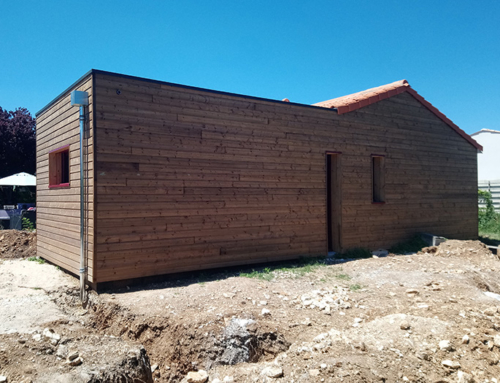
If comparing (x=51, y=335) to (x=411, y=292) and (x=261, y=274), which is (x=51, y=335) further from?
(x=411, y=292)

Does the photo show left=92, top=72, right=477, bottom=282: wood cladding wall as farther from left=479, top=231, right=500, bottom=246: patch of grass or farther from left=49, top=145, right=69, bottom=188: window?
left=479, top=231, right=500, bottom=246: patch of grass

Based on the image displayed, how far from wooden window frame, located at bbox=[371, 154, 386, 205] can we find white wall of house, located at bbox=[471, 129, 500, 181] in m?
23.3

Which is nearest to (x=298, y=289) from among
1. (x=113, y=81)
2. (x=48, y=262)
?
(x=113, y=81)

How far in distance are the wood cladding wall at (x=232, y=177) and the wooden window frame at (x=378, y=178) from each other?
0.15 meters

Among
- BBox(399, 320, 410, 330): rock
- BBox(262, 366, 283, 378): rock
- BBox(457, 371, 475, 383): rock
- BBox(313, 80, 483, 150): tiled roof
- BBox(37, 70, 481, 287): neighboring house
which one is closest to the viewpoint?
BBox(457, 371, 475, 383): rock

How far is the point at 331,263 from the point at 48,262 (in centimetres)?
657

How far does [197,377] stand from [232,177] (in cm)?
426

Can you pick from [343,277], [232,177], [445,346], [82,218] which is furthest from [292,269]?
[82,218]

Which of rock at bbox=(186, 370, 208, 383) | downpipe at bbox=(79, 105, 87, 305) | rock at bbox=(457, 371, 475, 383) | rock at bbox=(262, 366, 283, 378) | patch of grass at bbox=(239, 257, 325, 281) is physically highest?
downpipe at bbox=(79, 105, 87, 305)

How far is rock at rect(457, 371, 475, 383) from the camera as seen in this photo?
364 centimetres

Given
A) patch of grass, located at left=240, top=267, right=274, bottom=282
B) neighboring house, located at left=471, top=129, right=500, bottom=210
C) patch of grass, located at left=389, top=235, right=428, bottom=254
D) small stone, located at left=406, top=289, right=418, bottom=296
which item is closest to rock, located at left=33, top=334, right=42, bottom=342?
patch of grass, located at left=240, top=267, right=274, bottom=282

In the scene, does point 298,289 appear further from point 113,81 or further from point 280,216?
point 113,81

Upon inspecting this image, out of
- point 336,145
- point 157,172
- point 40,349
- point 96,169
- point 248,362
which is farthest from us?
point 336,145

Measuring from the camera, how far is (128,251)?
21.3 ft
